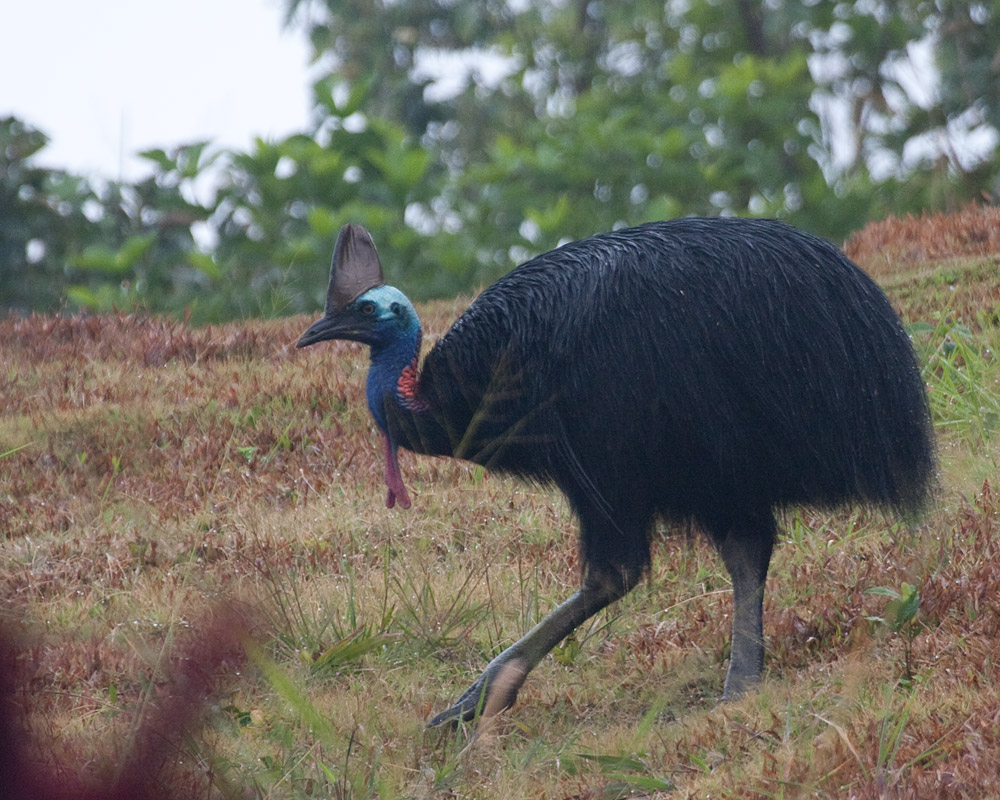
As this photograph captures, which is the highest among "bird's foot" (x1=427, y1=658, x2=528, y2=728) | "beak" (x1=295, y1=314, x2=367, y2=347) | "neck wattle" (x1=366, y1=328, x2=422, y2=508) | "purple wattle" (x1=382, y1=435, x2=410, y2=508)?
"beak" (x1=295, y1=314, x2=367, y2=347)

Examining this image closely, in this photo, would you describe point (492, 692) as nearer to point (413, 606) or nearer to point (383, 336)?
point (413, 606)

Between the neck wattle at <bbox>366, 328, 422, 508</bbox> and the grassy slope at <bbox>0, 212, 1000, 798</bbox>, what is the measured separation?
55 cm

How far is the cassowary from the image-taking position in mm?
3736

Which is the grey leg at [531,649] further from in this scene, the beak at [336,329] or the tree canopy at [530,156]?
the tree canopy at [530,156]

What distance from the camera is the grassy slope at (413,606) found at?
2914 mm

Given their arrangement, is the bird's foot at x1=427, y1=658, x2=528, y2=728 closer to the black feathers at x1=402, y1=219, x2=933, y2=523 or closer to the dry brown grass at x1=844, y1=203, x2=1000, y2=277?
the black feathers at x1=402, y1=219, x2=933, y2=523

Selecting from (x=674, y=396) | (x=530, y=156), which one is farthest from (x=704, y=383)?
(x=530, y=156)

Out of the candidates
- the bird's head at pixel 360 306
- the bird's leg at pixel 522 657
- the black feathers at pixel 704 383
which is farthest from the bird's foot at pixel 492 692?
the bird's head at pixel 360 306

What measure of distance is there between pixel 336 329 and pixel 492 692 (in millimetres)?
1317

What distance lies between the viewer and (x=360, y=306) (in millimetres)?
4160

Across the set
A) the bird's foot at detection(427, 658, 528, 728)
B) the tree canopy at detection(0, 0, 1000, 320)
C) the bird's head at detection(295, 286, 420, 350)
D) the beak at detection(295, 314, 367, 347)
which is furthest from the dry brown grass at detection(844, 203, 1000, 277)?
the bird's foot at detection(427, 658, 528, 728)

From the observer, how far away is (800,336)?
12.4ft

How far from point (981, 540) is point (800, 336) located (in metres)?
1.19

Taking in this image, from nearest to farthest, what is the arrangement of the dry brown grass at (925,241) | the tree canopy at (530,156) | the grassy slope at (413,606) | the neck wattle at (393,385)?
the grassy slope at (413,606)
the neck wattle at (393,385)
the dry brown grass at (925,241)
the tree canopy at (530,156)
